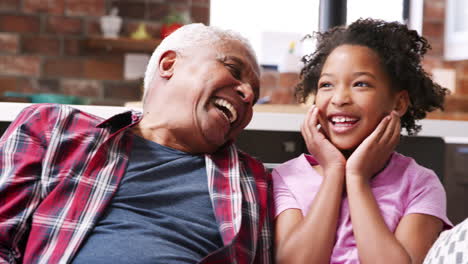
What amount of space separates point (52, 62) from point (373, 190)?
357 cm

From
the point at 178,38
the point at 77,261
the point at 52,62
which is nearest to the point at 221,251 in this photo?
the point at 77,261

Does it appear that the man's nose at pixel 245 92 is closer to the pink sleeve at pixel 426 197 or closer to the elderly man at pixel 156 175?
the elderly man at pixel 156 175

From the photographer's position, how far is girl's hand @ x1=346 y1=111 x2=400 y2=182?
122 centimetres

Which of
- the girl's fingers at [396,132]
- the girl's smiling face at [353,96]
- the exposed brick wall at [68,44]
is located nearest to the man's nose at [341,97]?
the girl's smiling face at [353,96]

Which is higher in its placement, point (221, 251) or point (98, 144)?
point (98, 144)

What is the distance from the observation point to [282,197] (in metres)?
1.29

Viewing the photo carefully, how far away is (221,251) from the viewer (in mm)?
1118

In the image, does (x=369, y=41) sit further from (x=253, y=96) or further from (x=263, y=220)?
(x=263, y=220)

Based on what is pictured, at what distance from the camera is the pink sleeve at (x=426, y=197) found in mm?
1188

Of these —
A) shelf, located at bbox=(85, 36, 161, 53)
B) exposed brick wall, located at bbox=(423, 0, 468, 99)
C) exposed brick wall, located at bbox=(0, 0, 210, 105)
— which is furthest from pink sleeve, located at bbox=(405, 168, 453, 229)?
exposed brick wall, located at bbox=(423, 0, 468, 99)

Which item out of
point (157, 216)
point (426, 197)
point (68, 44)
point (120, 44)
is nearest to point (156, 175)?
point (157, 216)

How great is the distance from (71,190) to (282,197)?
439 millimetres

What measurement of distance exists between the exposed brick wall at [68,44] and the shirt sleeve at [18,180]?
328cm

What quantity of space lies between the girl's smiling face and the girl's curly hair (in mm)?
28
